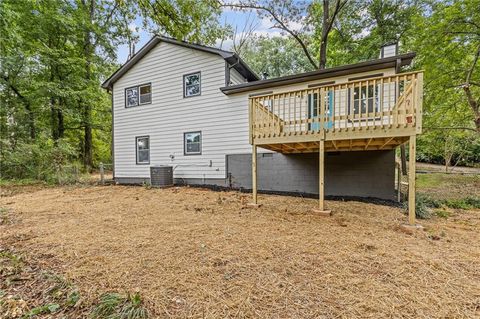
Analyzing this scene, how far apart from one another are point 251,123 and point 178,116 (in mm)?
5390

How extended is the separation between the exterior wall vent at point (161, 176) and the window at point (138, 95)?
355cm

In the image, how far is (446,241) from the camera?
3.56 metres

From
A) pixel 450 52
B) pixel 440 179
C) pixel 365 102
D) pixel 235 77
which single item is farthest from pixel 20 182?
pixel 440 179

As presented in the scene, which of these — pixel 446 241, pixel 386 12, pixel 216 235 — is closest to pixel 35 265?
pixel 216 235

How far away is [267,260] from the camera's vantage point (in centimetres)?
280

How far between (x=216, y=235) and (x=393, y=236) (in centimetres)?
291

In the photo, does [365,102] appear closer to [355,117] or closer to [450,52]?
[355,117]

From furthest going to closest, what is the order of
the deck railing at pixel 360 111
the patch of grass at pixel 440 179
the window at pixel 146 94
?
the window at pixel 146 94
the patch of grass at pixel 440 179
the deck railing at pixel 360 111

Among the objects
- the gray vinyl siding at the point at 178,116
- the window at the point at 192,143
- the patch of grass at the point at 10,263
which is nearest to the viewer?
the patch of grass at the point at 10,263

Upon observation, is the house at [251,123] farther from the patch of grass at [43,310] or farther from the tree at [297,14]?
the tree at [297,14]

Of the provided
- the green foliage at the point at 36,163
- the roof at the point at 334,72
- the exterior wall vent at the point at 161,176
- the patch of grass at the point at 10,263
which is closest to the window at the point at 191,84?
the roof at the point at 334,72

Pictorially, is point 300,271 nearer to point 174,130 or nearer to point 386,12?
point 174,130

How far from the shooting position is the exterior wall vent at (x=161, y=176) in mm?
9547

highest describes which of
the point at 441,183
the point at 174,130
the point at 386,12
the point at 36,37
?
the point at 386,12
